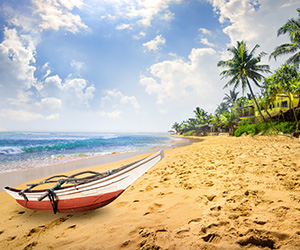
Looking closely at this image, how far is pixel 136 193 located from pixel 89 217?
1.24 m

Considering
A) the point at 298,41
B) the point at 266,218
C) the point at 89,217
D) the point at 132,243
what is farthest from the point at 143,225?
the point at 298,41

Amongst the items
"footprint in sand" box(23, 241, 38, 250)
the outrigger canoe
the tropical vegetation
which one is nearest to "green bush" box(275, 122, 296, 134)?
the tropical vegetation

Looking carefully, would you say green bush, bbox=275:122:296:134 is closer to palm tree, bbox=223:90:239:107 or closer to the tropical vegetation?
the tropical vegetation

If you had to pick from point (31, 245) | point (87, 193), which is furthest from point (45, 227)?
point (87, 193)

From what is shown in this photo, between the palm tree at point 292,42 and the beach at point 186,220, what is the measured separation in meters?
22.1

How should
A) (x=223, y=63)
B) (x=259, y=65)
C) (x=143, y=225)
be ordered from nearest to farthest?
(x=143, y=225), (x=259, y=65), (x=223, y=63)

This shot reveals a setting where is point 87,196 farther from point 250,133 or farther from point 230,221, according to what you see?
point 250,133

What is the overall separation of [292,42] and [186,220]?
2672 cm

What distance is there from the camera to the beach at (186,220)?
180cm

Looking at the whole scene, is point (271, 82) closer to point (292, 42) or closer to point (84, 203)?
point (292, 42)

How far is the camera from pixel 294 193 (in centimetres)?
266

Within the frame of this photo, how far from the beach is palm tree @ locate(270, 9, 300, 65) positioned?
72.5 ft

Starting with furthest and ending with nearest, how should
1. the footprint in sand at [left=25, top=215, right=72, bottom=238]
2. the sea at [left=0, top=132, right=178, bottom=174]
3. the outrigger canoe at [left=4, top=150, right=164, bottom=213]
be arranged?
the sea at [left=0, top=132, right=178, bottom=174] → the outrigger canoe at [left=4, top=150, right=164, bottom=213] → the footprint in sand at [left=25, top=215, right=72, bottom=238]

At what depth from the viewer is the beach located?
1797 millimetres
